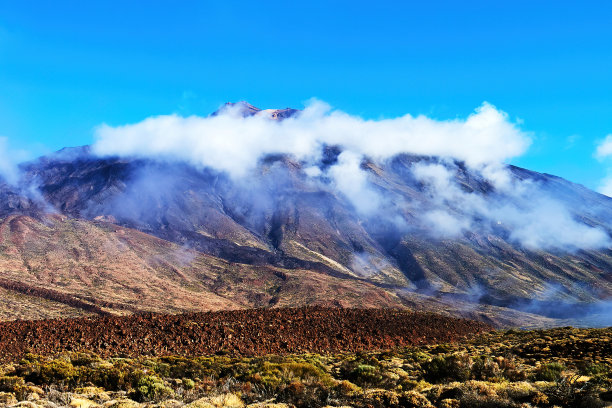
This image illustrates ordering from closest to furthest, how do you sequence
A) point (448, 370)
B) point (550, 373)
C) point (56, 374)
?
point (56, 374)
point (550, 373)
point (448, 370)

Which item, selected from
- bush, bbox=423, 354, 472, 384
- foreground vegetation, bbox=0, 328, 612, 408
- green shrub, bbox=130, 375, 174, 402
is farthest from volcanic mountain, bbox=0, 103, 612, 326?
bush, bbox=423, 354, 472, 384

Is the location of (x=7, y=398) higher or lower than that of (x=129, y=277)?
lower

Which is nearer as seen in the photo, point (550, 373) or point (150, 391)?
point (150, 391)

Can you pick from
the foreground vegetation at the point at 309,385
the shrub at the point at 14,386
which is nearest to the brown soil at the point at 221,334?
the foreground vegetation at the point at 309,385

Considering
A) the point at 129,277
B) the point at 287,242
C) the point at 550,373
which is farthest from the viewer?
the point at 287,242

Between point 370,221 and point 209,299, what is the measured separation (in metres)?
89.2

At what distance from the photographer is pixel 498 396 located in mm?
11078

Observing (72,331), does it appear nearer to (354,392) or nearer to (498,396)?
(354,392)

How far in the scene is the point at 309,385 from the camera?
1291 centimetres

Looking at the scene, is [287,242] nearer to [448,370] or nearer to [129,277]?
[129,277]

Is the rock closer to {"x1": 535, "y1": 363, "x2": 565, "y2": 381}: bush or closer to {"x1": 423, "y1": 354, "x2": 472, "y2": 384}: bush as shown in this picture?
{"x1": 423, "y1": 354, "x2": 472, "y2": 384}: bush

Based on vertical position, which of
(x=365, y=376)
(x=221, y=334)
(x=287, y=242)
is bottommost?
(x=221, y=334)

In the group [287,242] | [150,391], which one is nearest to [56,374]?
[150,391]

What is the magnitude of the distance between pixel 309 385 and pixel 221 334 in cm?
1468
